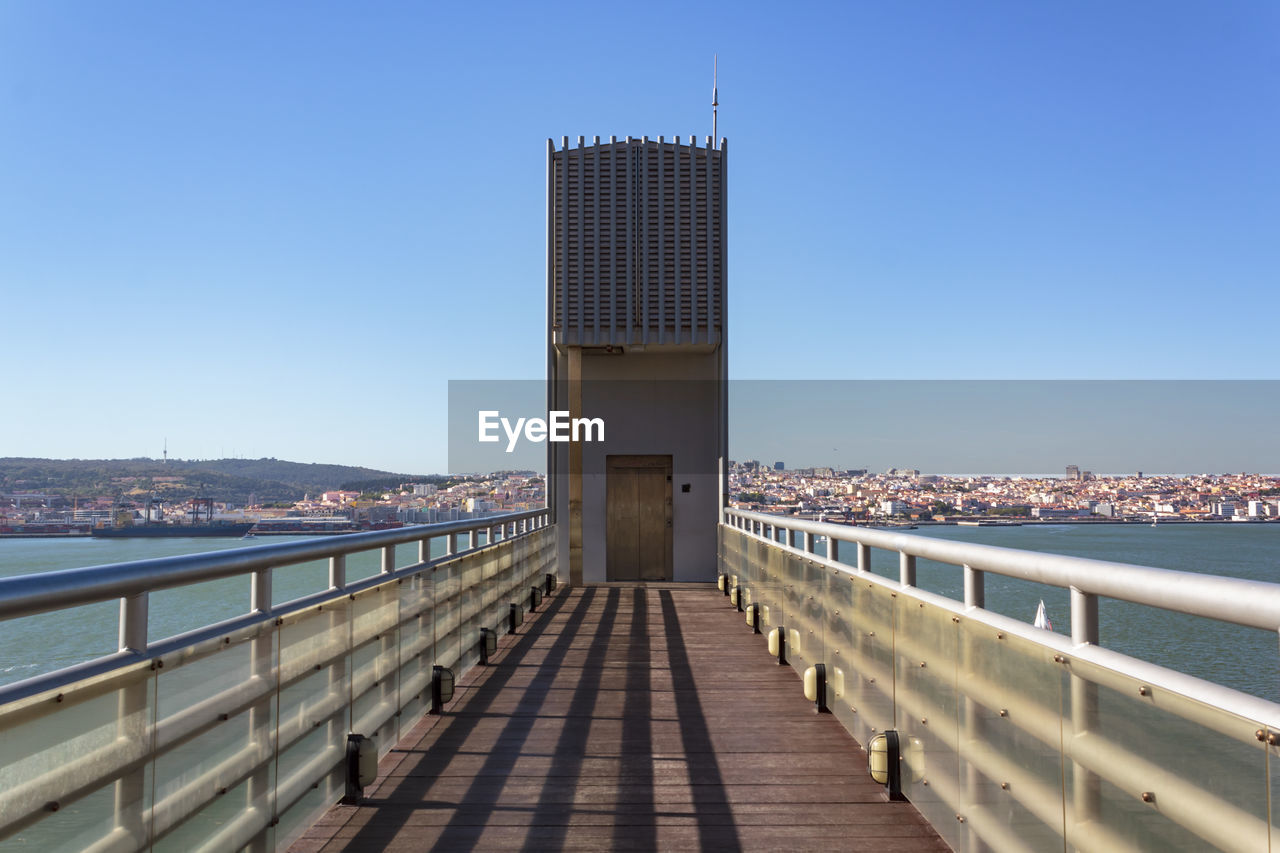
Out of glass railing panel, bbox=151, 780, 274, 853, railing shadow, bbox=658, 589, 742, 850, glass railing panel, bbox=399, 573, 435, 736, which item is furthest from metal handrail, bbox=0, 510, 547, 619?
railing shadow, bbox=658, 589, 742, 850

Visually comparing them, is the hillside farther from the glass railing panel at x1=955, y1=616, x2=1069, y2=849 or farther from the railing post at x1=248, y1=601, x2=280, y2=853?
the glass railing panel at x1=955, y1=616, x2=1069, y2=849

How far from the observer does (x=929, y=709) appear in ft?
10.2

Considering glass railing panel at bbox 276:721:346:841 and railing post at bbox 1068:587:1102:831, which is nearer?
railing post at bbox 1068:587:1102:831

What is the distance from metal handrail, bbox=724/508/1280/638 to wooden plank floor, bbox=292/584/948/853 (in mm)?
1085

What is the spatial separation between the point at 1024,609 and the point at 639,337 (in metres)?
32.8

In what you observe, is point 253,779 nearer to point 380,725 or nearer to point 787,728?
point 380,725

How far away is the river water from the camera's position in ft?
86.4

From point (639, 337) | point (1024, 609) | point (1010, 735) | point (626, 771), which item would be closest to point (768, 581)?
point (626, 771)

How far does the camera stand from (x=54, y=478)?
4672 centimetres

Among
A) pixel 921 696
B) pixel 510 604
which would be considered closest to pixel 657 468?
pixel 510 604

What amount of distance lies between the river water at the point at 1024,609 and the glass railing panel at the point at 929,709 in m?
2.99

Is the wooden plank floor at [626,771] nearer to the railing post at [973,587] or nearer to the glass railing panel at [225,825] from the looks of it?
the glass railing panel at [225,825]

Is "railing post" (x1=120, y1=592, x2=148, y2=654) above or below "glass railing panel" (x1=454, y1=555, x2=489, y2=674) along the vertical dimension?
above

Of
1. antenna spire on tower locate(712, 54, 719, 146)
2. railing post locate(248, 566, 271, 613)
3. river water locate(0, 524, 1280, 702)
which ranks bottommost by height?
river water locate(0, 524, 1280, 702)
